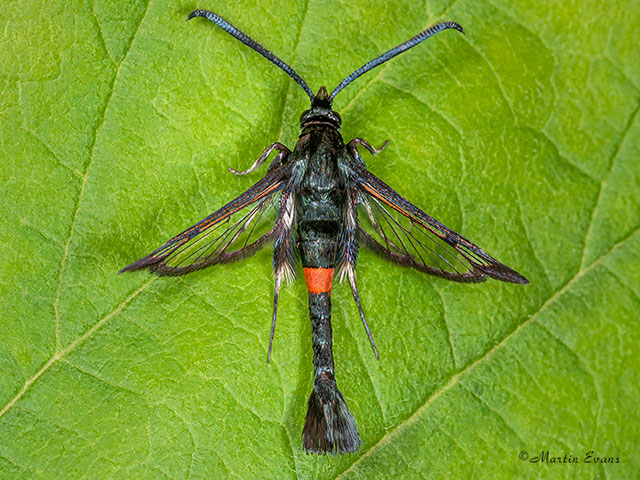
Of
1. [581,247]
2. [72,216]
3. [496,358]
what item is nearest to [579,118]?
[581,247]

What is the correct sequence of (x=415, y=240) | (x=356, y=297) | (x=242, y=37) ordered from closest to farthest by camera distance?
(x=242, y=37)
(x=356, y=297)
(x=415, y=240)

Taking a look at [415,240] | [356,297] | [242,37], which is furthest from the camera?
[415,240]

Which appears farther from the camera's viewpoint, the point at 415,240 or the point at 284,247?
the point at 415,240

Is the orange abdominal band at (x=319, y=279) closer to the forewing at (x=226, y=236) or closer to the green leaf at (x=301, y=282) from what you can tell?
the green leaf at (x=301, y=282)

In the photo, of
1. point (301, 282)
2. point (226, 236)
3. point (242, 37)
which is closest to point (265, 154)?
point (226, 236)

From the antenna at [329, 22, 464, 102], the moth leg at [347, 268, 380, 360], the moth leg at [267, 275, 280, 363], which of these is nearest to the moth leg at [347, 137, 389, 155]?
the antenna at [329, 22, 464, 102]

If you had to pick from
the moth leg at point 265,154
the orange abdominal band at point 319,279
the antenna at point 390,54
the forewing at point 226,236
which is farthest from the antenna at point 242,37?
the orange abdominal band at point 319,279

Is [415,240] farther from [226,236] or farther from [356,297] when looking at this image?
[226,236]
